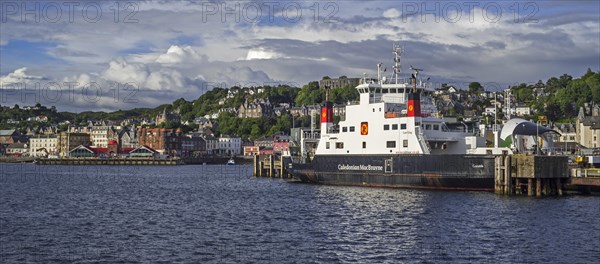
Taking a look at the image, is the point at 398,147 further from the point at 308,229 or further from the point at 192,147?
the point at 192,147

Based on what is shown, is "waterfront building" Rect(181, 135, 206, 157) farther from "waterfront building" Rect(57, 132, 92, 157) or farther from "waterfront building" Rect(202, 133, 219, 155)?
"waterfront building" Rect(57, 132, 92, 157)

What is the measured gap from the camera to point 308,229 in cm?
2908

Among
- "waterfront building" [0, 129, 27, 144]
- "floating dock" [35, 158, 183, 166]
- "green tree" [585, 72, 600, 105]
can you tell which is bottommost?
"floating dock" [35, 158, 183, 166]

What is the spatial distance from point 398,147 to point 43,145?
15387 centimetres

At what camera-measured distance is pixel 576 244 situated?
25250mm

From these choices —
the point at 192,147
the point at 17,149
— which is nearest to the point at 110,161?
the point at 192,147

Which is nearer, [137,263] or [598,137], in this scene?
[137,263]

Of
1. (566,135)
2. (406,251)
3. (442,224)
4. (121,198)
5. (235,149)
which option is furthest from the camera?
(235,149)

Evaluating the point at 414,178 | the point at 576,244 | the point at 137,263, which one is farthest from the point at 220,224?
the point at 414,178

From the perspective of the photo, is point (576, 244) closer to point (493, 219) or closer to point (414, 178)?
point (493, 219)

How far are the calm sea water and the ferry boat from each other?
156 cm

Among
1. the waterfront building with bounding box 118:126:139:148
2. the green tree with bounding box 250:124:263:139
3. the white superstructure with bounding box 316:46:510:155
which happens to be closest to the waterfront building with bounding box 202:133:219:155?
the green tree with bounding box 250:124:263:139

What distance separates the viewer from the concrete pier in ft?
131

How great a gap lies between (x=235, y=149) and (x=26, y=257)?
485 ft
